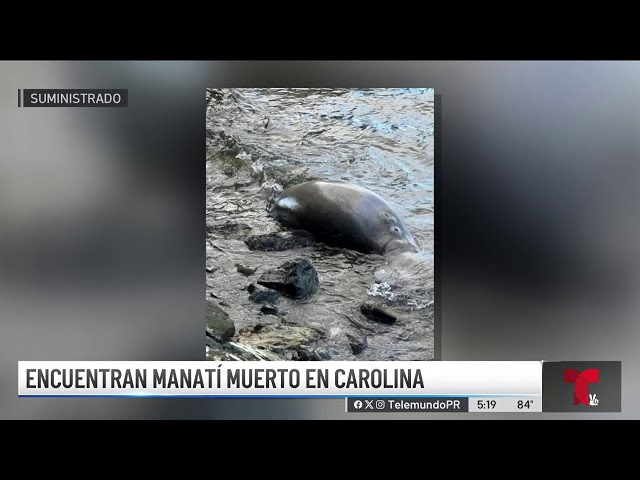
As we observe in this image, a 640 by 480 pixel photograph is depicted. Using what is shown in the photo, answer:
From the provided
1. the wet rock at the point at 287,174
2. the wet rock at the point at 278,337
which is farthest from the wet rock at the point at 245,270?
the wet rock at the point at 287,174

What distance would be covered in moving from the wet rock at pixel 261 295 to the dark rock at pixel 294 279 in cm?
3

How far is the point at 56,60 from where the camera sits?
4445 millimetres

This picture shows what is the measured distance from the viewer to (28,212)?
4.44m

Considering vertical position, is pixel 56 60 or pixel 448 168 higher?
pixel 56 60

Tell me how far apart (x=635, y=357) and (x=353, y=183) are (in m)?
1.83

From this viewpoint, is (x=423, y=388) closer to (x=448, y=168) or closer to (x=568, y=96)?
(x=448, y=168)

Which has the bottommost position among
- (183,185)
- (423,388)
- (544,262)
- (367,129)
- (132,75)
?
(423,388)

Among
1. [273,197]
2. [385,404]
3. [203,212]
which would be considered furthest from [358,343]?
[203,212]

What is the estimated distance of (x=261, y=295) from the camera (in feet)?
14.6

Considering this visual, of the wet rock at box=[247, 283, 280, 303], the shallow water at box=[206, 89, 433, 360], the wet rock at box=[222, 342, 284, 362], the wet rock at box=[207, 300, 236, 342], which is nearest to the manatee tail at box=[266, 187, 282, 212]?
the shallow water at box=[206, 89, 433, 360]

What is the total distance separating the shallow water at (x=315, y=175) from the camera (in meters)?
4.42

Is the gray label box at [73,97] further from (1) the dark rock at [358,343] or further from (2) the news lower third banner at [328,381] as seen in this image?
(1) the dark rock at [358,343]

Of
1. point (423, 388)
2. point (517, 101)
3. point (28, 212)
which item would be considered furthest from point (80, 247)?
point (517, 101)

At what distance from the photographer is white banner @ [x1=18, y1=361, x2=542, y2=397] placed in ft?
14.6
